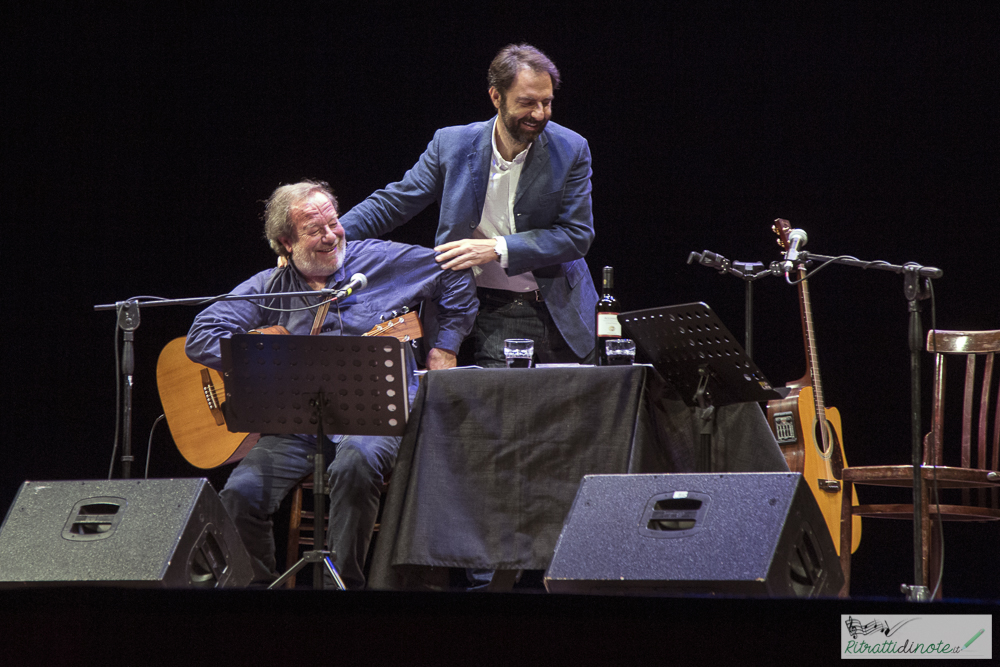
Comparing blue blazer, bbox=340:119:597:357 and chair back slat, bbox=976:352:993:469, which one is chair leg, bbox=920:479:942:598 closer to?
chair back slat, bbox=976:352:993:469

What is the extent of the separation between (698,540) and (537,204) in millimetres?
1829

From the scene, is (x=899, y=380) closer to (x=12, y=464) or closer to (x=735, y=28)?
(x=735, y=28)

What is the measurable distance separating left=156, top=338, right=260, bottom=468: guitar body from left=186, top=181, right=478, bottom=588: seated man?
396 mm

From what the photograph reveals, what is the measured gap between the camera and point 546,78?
354 centimetres

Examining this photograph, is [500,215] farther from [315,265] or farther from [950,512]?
[950,512]

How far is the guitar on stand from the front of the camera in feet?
11.7

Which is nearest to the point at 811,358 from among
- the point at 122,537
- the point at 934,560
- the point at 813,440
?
the point at 813,440

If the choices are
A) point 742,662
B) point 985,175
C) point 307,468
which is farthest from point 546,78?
point 742,662

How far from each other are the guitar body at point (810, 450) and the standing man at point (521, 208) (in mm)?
718

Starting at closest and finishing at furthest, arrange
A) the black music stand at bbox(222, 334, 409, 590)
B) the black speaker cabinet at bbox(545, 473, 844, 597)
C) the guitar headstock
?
the black speaker cabinet at bbox(545, 473, 844, 597)
the black music stand at bbox(222, 334, 409, 590)
the guitar headstock

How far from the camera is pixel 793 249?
10.6 feet

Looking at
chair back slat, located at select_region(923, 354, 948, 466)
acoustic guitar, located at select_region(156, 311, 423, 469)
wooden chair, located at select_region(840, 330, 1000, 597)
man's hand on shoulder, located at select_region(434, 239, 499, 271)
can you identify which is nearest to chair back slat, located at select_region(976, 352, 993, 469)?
wooden chair, located at select_region(840, 330, 1000, 597)

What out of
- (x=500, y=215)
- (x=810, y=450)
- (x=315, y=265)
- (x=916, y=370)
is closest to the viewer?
(x=916, y=370)

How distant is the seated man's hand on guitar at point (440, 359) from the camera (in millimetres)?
3309
